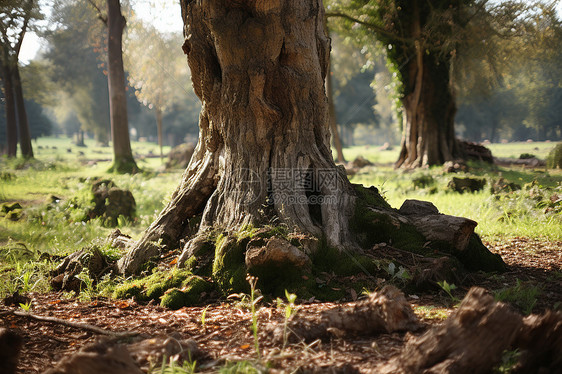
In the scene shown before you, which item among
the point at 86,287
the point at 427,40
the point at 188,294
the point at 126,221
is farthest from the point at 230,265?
the point at 427,40

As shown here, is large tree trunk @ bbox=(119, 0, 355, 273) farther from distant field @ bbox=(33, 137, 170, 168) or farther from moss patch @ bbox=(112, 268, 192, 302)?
distant field @ bbox=(33, 137, 170, 168)

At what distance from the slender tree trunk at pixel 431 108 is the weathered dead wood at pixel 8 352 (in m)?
15.2

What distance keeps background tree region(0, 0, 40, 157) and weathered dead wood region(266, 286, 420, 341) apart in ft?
24.6

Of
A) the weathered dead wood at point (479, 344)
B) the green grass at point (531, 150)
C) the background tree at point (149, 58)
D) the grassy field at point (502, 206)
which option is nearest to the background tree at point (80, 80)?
the background tree at point (149, 58)

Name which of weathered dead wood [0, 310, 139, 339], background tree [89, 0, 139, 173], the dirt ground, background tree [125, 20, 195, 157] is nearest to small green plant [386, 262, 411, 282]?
the dirt ground

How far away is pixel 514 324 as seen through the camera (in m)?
2.09

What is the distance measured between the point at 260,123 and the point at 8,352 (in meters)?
3.34

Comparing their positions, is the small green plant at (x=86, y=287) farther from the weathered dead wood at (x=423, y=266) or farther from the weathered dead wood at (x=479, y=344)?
the weathered dead wood at (x=479, y=344)

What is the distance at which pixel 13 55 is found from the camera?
548 inches

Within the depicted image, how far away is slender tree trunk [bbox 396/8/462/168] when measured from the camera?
1544 cm

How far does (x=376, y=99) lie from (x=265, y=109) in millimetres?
50466

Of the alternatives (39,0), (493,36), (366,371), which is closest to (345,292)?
(366,371)

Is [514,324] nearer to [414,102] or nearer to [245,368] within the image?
[245,368]

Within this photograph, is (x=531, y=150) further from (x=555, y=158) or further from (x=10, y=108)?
(x=10, y=108)
